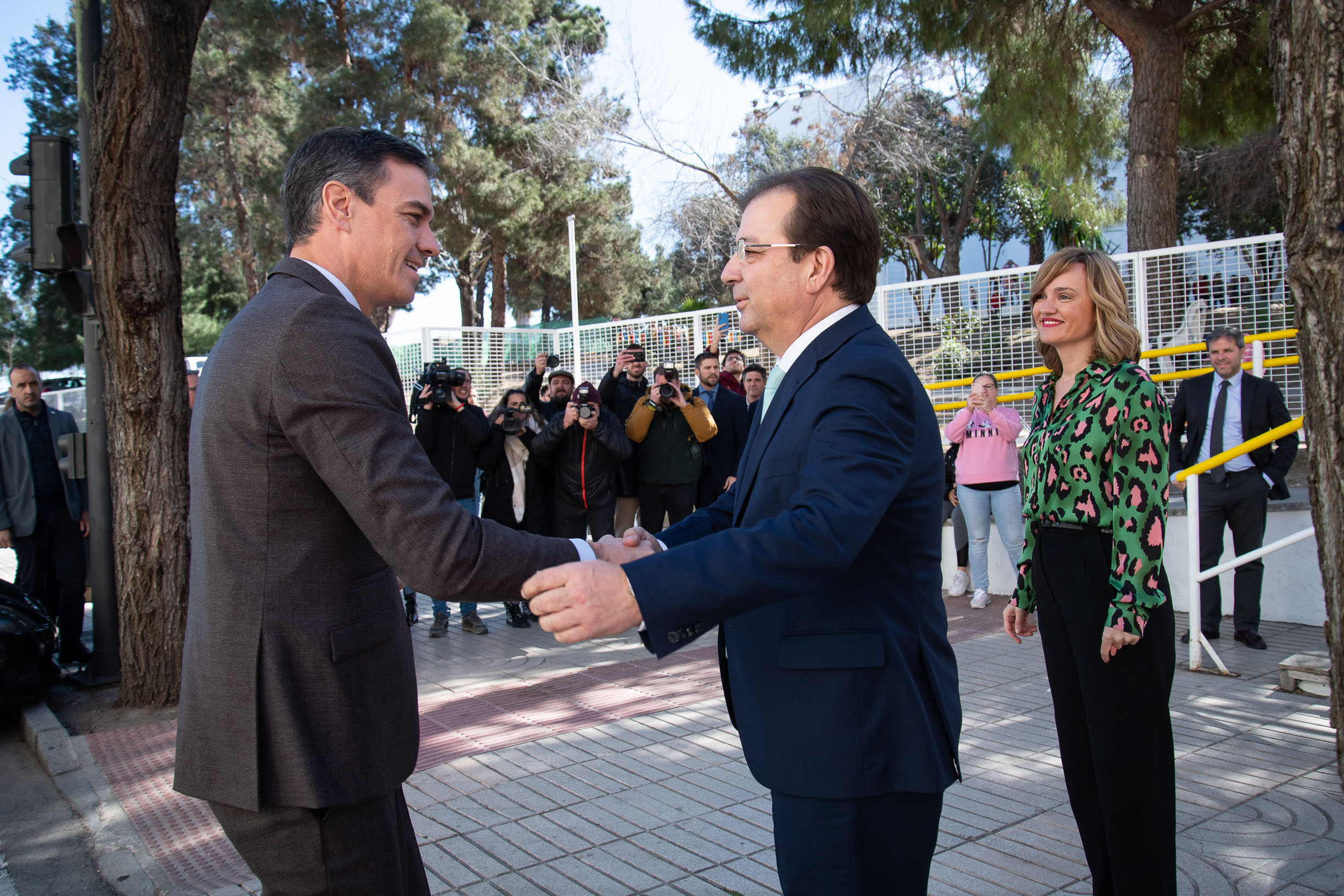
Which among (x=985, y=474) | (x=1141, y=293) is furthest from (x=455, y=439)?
(x=1141, y=293)

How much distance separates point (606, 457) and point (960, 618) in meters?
3.28

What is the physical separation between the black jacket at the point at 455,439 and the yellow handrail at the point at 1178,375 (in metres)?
3.87

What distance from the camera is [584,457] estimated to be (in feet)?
27.1

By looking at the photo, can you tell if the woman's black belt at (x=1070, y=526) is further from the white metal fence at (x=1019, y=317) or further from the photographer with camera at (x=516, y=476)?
the photographer with camera at (x=516, y=476)

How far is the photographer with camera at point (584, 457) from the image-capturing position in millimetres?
8078

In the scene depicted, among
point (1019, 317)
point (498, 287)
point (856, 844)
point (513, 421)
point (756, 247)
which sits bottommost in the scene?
point (856, 844)

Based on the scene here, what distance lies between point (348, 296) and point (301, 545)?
0.54 m

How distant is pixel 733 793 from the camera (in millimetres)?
4238

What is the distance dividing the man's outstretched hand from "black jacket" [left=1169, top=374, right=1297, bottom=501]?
627 centimetres

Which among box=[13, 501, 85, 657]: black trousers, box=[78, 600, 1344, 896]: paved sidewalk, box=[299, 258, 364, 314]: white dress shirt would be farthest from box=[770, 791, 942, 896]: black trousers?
box=[13, 501, 85, 657]: black trousers

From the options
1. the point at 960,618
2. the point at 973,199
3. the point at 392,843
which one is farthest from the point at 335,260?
the point at 973,199

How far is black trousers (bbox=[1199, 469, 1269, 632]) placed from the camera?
6.72 meters

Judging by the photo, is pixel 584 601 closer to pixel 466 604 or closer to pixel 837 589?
pixel 837 589

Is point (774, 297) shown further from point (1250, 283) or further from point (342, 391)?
point (1250, 283)
